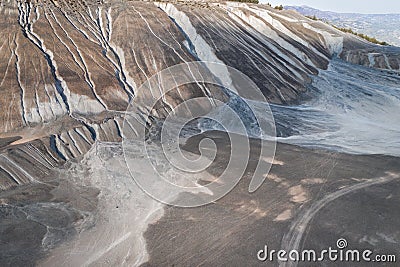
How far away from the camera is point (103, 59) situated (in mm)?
24203

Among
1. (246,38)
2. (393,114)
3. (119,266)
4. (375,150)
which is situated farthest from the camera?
(246,38)

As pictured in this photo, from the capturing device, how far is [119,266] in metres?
11.1

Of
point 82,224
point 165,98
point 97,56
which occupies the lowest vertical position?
point 82,224

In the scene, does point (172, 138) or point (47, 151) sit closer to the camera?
point (47, 151)

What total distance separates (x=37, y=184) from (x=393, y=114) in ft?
79.6

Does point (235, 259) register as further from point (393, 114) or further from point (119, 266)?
point (393, 114)

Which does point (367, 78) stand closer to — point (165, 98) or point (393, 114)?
point (393, 114)

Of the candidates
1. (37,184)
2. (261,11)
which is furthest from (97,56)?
(261,11)

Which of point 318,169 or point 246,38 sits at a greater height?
point 246,38

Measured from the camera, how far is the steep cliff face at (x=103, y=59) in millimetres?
18281

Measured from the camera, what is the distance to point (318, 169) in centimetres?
1686

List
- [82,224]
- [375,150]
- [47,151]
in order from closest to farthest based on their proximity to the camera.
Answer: [82,224] < [47,151] < [375,150]

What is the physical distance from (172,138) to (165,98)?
410 cm

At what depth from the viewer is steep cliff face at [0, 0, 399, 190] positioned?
1828cm
